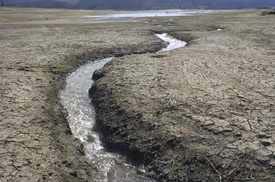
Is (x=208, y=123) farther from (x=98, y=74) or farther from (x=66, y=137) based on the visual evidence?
(x=98, y=74)

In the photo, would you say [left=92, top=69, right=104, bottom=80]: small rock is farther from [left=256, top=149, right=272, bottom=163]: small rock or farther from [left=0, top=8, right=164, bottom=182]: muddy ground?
[left=256, top=149, right=272, bottom=163]: small rock

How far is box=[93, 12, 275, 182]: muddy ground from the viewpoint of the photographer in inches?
640

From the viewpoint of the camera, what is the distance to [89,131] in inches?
829

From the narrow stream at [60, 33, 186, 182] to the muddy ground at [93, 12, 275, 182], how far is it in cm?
57

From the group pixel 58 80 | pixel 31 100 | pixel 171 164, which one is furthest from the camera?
pixel 58 80

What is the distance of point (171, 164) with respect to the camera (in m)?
16.9

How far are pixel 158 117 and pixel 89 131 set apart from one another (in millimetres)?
3284

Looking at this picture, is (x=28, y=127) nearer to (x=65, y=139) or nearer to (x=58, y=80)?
(x=65, y=139)

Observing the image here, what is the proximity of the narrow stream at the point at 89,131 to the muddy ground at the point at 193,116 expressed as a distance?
1.89ft

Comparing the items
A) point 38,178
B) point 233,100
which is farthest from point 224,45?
point 38,178

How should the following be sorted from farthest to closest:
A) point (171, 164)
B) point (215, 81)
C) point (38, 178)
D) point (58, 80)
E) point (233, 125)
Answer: point (58, 80)
point (215, 81)
point (233, 125)
point (171, 164)
point (38, 178)

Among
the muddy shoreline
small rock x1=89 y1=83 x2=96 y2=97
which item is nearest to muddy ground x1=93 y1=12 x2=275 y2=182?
small rock x1=89 y1=83 x2=96 y2=97

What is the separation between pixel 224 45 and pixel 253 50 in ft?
14.6

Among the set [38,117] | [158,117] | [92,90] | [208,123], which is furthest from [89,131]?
[92,90]
